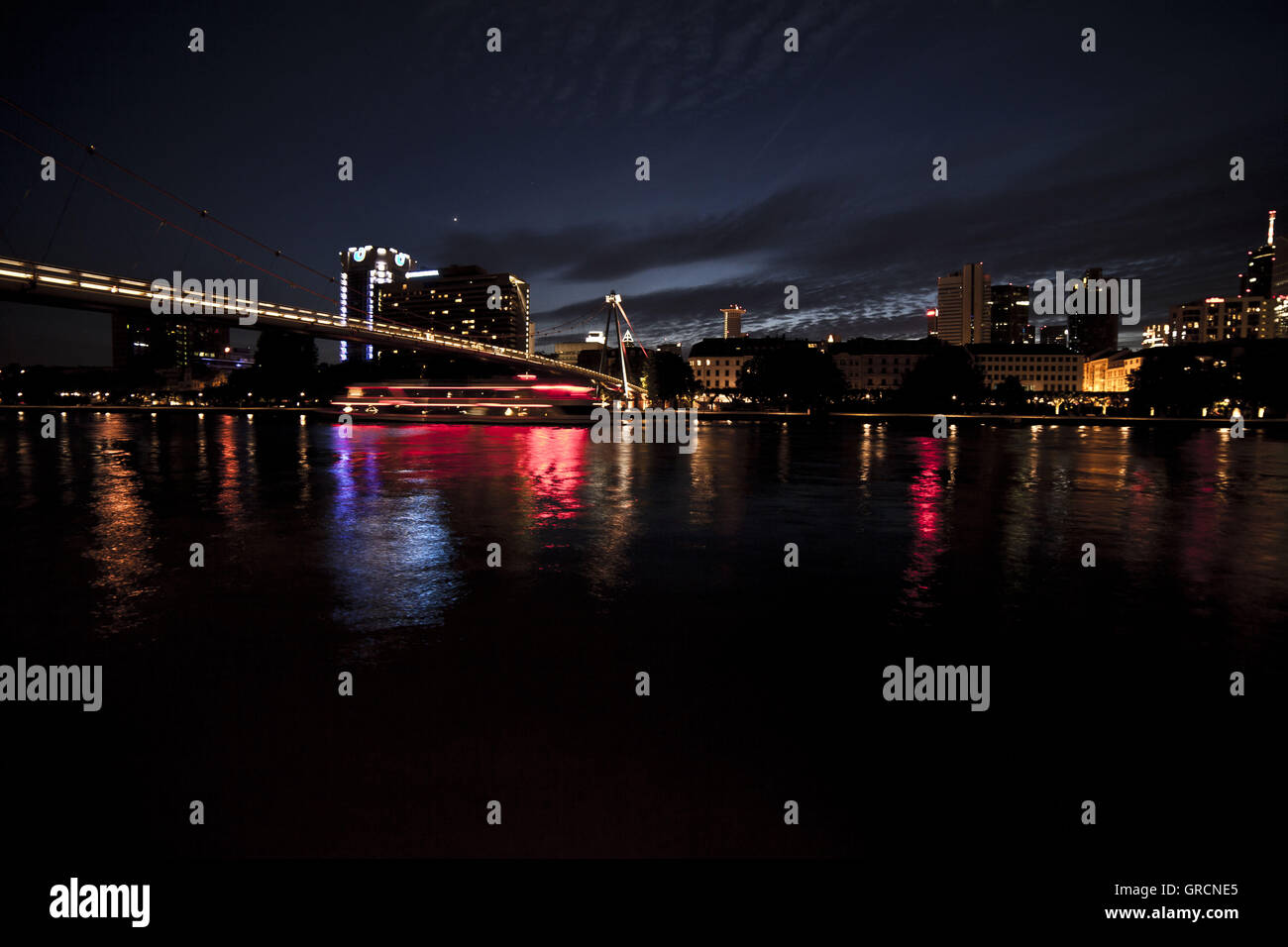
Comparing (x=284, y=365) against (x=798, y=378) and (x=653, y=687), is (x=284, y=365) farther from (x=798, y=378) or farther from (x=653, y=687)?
(x=653, y=687)

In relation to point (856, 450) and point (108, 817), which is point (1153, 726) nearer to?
point (108, 817)

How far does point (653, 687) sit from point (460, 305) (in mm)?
146524

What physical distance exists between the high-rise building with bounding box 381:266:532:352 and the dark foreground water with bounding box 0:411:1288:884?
132 meters

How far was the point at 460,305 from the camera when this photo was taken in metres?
142

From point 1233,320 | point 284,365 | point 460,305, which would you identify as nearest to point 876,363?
point 1233,320

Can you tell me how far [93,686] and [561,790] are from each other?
398 cm

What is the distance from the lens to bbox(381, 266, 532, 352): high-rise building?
448 feet

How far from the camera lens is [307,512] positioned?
43.1ft

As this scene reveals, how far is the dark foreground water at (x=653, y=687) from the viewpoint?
3551mm

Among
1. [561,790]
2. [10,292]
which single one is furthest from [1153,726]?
[10,292]

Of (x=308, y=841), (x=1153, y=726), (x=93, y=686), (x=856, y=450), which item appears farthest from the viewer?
(x=856, y=450)

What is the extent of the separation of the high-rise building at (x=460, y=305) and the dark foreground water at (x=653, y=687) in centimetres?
13164

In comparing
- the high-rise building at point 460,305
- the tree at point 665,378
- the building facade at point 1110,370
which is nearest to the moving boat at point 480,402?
the tree at point 665,378

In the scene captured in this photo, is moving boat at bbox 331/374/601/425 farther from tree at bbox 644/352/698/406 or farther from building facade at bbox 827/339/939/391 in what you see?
building facade at bbox 827/339/939/391
